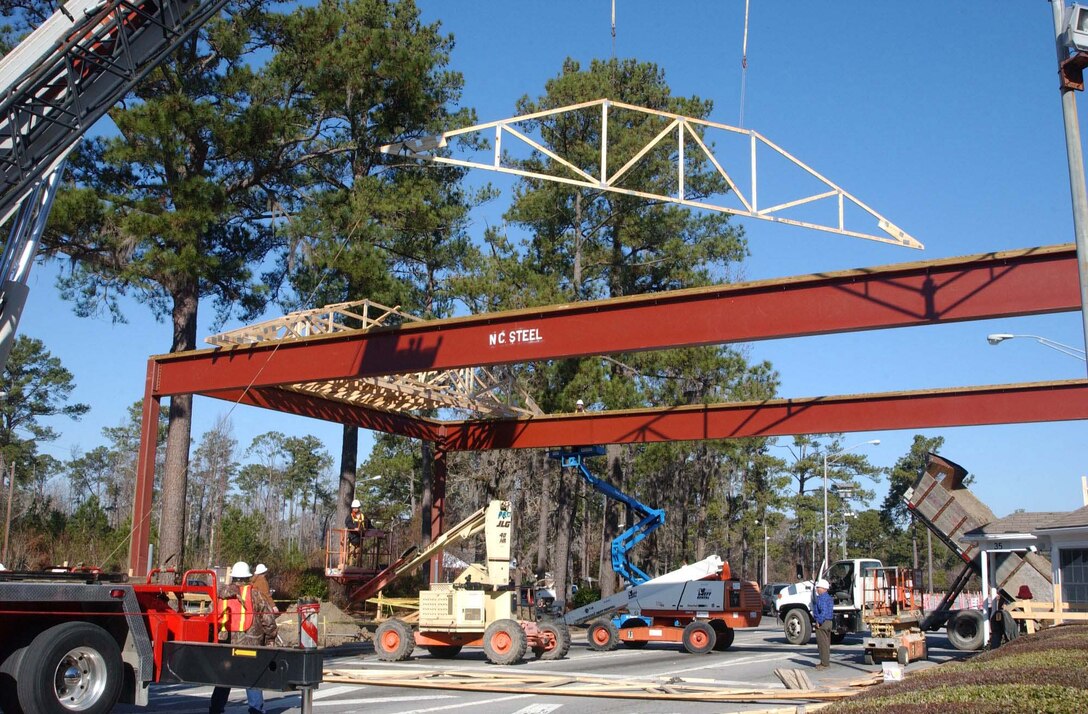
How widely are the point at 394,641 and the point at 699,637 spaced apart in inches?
303

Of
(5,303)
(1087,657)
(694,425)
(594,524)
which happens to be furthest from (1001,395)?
(594,524)

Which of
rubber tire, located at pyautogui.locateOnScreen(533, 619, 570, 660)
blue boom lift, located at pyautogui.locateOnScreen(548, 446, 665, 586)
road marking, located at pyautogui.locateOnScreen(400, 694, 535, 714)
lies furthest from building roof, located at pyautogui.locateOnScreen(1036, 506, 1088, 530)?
road marking, located at pyautogui.locateOnScreen(400, 694, 535, 714)

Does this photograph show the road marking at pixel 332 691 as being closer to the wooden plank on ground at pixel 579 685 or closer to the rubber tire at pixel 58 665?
the wooden plank on ground at pixel 579 685

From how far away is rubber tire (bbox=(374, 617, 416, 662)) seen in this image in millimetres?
21431

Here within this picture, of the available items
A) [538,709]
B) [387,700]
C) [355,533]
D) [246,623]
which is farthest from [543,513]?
[246,623]

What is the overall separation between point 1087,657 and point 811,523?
74792mm

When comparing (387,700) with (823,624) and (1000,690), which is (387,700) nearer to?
(1000,690)

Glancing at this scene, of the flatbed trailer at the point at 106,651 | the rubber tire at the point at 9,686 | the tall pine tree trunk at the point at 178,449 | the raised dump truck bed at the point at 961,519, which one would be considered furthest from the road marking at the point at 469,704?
the raised dump truck bed at the point at 961,519

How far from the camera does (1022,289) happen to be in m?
16.4

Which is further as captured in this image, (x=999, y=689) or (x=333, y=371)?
(x=333, y=371)

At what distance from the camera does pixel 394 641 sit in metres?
21.6

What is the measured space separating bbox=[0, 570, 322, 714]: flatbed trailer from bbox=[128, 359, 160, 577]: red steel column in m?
11.2

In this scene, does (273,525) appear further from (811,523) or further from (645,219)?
(645,219)

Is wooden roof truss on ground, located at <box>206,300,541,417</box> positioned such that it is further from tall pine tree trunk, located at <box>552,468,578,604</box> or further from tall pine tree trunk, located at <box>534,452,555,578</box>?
tall pine tree trunk, located at <box>534,452,555,578</box>
